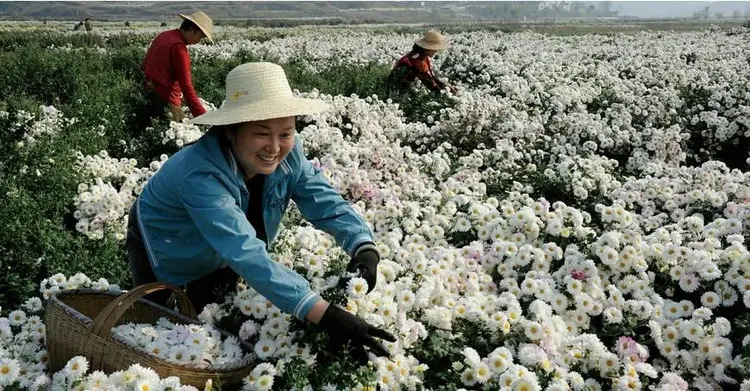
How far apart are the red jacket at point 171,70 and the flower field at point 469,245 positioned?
15.6 inches

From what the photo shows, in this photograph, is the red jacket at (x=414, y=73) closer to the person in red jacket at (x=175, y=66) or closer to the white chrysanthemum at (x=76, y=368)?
the person in red jacket at (x=175, y=66)

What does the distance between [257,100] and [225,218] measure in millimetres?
549

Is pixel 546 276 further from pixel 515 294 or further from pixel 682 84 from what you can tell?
pixel 682 84

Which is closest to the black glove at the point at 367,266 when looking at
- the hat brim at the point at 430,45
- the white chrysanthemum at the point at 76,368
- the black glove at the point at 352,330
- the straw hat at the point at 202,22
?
the black glove at the point at 352,330

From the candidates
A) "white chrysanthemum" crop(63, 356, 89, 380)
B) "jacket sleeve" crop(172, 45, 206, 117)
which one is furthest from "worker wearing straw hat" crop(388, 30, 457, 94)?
"white chrysanthemum" crop(63, 356, 89, 380)

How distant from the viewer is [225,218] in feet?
8.50

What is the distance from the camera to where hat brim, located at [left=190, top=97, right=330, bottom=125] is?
262 cm

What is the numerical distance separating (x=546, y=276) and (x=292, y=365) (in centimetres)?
180

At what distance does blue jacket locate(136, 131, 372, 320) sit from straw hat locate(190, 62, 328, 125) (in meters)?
0.17

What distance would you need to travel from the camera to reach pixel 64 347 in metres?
2.68

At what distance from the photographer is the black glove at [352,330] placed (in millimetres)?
2525

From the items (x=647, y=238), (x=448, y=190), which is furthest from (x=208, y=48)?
(x=647, y=238)

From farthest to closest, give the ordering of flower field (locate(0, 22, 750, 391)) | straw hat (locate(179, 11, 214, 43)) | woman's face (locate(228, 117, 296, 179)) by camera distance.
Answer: straw hat (locate(179, 11, 214, 43)), flower field (locate(0, 22, 750, 391)), woman's face (locate(228, 117, 296, 179))

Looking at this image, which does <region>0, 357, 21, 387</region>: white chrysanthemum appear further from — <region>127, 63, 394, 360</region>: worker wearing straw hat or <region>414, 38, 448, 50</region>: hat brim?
<region>414, 38, 448, 50</region>: hat brim
